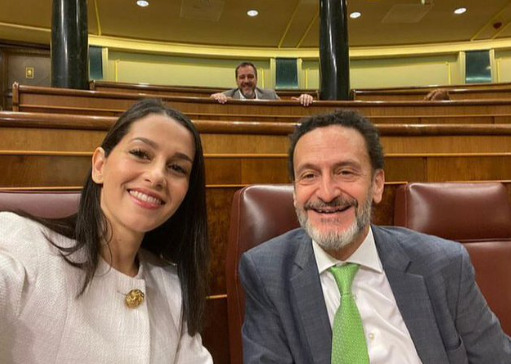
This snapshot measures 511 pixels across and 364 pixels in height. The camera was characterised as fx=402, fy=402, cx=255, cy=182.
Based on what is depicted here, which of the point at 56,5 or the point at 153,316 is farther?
the point at 56,5

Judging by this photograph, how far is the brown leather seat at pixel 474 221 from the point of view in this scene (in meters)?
1.15

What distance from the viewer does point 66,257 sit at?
705 millimetres

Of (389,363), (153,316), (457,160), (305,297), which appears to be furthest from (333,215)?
(457,160)

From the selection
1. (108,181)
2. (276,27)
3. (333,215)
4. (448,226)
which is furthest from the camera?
(276,27)

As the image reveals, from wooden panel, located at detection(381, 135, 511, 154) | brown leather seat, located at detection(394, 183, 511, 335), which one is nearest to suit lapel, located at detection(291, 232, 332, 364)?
brown leather seat, located at detection(394, 183, 511, 335)

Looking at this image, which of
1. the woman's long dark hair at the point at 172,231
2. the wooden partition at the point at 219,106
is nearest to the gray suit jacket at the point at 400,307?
the woman's long dark hair at the point at 172,231

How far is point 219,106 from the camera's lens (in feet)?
9.71

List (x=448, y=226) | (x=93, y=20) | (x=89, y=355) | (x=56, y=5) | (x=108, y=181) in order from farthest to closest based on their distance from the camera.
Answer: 1. (x=93, y=20)
2. (x=56, y=5)
3. (x=448, y=226)
4. (x=108, y=181)
5. (x=89, y=355)

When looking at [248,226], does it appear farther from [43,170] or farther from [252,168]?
[43,170]

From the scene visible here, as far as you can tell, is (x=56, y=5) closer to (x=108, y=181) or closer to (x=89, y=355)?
(x=108, y=181)

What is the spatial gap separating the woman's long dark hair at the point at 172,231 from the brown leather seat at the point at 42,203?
102 millimetres

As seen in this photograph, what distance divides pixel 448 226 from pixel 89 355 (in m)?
0.98

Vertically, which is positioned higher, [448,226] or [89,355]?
[448,226]

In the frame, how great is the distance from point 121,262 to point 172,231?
0.48 feet
